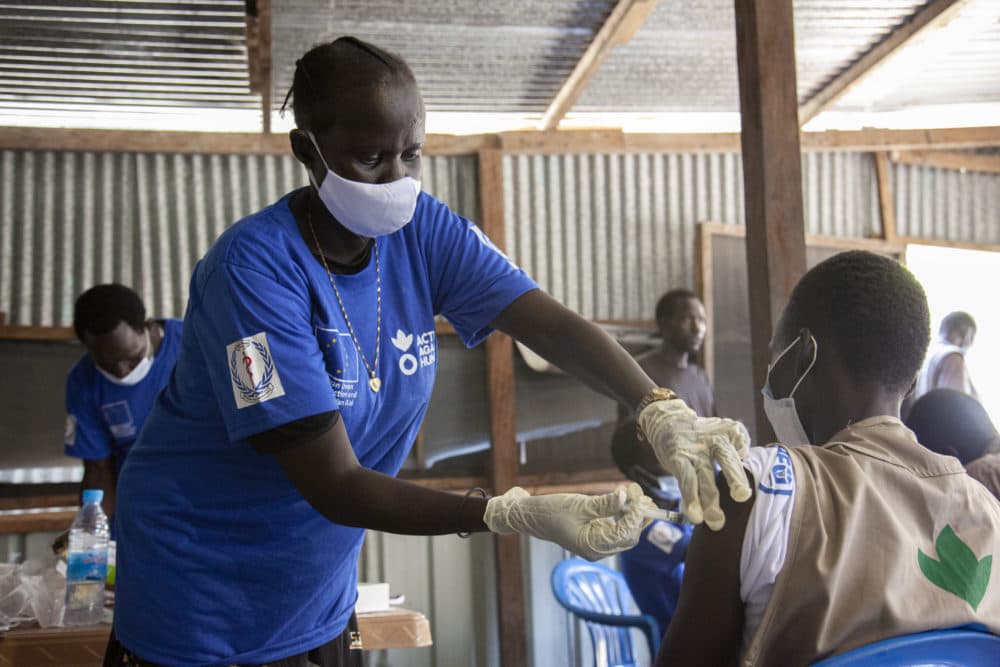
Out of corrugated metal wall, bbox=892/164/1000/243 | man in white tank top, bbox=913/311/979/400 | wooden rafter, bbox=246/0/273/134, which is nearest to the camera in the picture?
wooden rafter, bbox=246/0/273/134

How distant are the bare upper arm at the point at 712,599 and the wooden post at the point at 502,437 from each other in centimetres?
398

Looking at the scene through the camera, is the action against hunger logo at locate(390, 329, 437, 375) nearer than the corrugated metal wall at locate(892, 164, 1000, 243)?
Yes

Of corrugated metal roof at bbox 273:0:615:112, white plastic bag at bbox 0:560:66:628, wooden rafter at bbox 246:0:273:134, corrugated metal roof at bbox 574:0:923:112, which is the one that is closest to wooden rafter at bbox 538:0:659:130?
corrugated metal roof at bbox 273:0:615:112

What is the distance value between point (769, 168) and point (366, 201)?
1690 mm

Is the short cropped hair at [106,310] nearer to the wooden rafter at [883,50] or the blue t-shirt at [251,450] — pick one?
the blue t-shirt at [251,450]

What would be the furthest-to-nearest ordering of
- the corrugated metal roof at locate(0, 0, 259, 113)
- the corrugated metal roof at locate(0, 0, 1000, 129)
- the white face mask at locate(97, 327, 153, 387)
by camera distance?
the corrugated metal roof at locate(0, 0, 1000, 129)
the corrugated metal roof at locate(0, 0, 259, 113)
the white face mask at locate(97, 327, 153, 387)

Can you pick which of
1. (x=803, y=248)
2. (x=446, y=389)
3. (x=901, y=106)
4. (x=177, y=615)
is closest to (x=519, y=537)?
(x=446, y=389)

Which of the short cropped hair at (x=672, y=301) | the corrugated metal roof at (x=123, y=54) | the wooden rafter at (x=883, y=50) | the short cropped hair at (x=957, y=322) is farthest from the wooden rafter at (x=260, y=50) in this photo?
the short cropped hair at (x=957, y=322)

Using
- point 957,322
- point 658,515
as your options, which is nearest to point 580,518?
point 658,515

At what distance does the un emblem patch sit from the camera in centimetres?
133

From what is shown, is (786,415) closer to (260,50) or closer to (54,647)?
(54,647)

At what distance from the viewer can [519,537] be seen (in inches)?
217

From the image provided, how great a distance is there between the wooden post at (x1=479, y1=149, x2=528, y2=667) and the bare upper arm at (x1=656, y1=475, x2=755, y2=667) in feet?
13.1

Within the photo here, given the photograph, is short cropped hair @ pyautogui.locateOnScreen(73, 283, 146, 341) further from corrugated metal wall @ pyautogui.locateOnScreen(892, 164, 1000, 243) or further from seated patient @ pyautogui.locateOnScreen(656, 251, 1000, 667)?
corrugated metal wall @ pyautogui.locateOnScreen(892, 164, 1000, 243)
